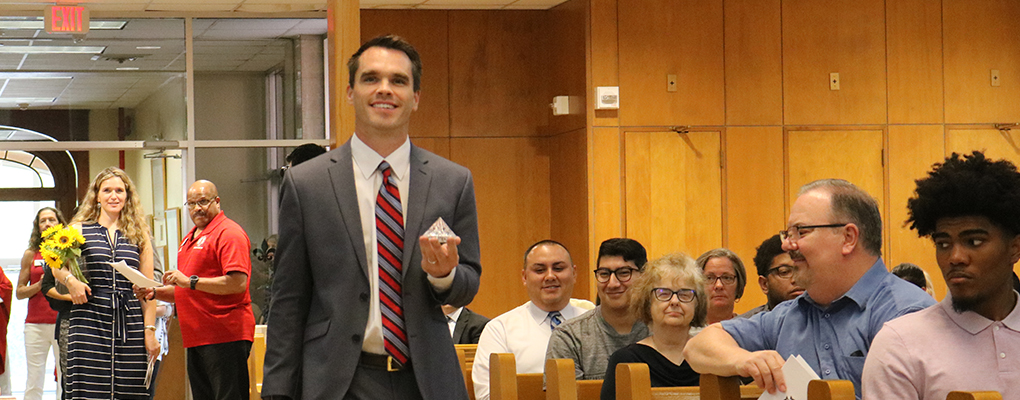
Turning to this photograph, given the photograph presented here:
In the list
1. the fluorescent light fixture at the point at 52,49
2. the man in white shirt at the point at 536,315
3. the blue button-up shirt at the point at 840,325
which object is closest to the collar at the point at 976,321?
the blue button-up shirt at the point at 840,325

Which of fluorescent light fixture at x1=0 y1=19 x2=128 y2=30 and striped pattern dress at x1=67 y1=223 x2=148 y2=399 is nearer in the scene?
striped pattern dress at x1=67 y1=223 x2=148 y2=399

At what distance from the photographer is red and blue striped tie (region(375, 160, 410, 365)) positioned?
86.4 inches

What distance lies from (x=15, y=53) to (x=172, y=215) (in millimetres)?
1950

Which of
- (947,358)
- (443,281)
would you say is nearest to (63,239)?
(443,281)

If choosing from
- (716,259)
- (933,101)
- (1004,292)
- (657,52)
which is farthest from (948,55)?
(1004,292)

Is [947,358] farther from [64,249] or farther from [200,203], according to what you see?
[64,249]

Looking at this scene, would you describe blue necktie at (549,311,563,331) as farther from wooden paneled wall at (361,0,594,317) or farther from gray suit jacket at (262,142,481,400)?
wooden paneled wall at (361,0,594,317)

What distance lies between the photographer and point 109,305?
5.98 m

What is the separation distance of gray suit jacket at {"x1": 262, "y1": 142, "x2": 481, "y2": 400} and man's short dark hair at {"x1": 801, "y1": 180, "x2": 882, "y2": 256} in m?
0.97

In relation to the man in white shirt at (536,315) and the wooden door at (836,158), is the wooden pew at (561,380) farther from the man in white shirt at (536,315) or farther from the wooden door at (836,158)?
the wooden door at (836,158)

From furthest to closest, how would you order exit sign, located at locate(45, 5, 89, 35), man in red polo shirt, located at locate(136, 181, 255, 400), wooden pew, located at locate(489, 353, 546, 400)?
1. exit sign, located at locate(45, 5, 89, 35)
2. man in red polo shirt, located at locate(136, 181, 255, 400)
3. wooden pew, located at locate(489, 353, 546, 400)

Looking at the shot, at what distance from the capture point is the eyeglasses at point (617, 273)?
15.0 ft

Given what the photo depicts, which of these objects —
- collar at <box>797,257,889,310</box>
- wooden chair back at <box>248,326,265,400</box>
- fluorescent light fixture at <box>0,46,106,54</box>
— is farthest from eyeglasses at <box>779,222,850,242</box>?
fluorescent light fixture at <box>0,46,106,54</box>

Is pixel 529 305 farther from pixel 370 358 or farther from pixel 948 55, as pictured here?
pixel 948 55
